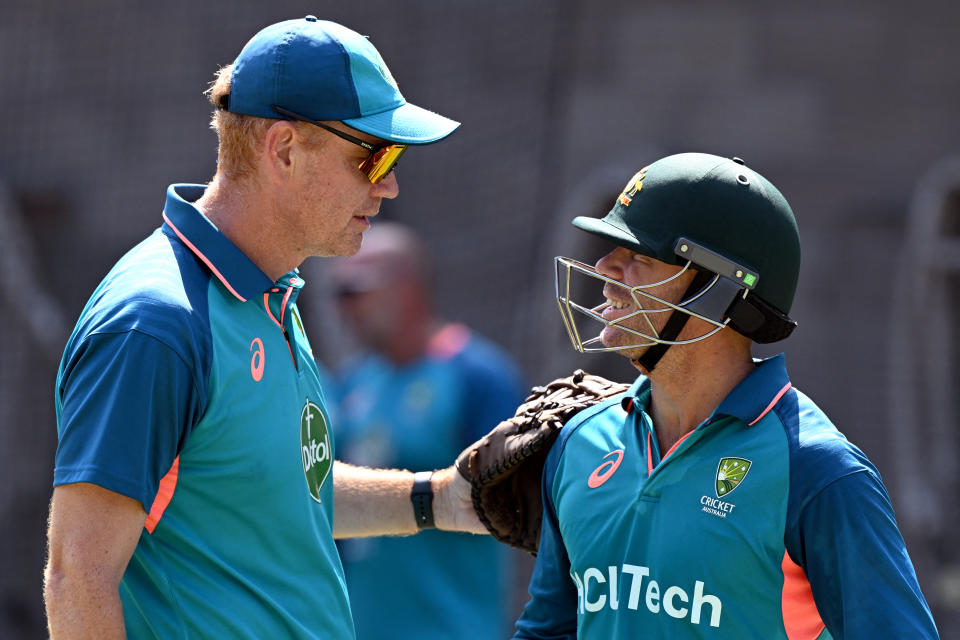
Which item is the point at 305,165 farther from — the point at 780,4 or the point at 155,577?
the point at 780,4

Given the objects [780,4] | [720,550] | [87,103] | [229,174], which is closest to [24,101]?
[87,103]

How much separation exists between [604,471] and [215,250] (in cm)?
93

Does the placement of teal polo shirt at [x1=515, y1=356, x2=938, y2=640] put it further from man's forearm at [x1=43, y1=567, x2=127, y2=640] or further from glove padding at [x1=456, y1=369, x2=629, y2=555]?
man's forearm at [x1=43, y1=567, x2=127, y2=640]

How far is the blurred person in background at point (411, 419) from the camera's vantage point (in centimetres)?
468

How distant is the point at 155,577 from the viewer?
2.28 m

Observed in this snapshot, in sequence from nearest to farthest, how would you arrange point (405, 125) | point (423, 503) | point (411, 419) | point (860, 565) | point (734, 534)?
1. point (860, 565)
2. point (734, 534)
3. point (405, 125)
4. point (423, 503)
5. point (411, 419)

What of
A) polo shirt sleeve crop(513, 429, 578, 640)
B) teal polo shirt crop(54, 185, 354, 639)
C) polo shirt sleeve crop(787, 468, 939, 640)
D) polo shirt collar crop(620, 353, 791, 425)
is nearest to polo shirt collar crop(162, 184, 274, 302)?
teal polo shirt crop(54, 185, 354, 639)

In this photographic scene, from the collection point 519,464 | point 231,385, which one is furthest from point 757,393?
point 231,385

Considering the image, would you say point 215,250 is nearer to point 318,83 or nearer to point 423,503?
point 318,83

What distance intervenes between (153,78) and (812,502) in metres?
7.66

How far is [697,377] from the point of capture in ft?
8.03

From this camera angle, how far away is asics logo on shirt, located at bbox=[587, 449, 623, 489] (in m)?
2.46

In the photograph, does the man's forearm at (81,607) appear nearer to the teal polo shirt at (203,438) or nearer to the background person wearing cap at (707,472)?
the teal polo shirt at (203,438)

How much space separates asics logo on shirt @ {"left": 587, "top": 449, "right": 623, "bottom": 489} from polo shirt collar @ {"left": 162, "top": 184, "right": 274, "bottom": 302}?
Answer: 795mm
